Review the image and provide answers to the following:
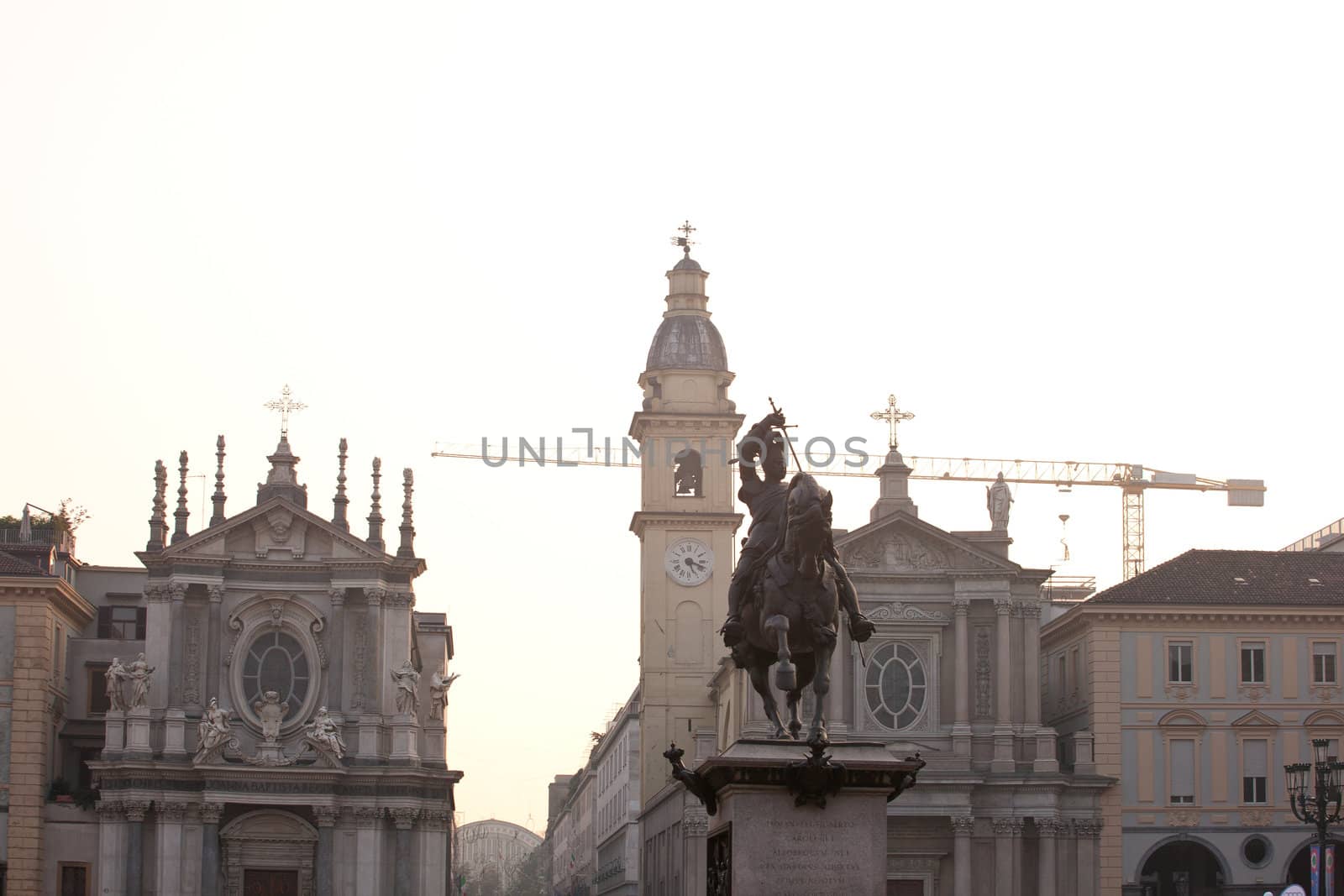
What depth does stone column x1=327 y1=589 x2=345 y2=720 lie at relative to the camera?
74.5 meters

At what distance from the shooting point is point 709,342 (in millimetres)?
91938

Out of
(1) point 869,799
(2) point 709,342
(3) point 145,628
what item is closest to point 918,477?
(2) point 709,342

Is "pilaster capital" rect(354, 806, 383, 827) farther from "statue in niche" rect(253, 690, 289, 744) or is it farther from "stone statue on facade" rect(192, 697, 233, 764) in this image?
"stone statue on facade" rect(192, 697, 233, 764)

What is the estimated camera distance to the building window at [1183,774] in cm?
7256

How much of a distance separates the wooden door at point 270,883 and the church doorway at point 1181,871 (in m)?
Result: 27.6

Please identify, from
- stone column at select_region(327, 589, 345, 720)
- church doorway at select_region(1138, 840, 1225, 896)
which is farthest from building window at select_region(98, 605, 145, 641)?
church doorway at select_region(1138, 840, 1225, 896)

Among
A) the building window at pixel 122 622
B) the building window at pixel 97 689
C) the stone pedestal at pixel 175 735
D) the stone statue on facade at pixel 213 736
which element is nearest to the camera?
the stone statue on facade at pixel 213 736

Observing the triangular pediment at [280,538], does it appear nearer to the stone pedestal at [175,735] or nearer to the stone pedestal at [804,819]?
the stone pedestal at [175,735]

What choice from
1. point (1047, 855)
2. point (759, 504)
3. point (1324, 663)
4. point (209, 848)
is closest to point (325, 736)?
point (209, 848)

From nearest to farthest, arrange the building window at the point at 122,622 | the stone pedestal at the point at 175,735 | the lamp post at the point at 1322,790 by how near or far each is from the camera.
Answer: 1. the lamp post at the point at 1322,790
2. the stone pedestal at the point at 175,735
3. the building window at the point at 122,622

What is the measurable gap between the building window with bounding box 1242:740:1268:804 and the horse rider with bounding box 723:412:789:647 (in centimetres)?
5397

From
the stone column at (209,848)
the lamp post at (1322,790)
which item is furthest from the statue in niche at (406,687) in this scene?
the lamp post at (1322,790)

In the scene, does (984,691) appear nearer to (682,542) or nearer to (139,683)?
(682,542)

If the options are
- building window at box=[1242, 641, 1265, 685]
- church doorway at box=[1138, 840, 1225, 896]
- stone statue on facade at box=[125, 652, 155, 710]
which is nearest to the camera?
stone statue on facade at box=[125, 652, 155, 710]
